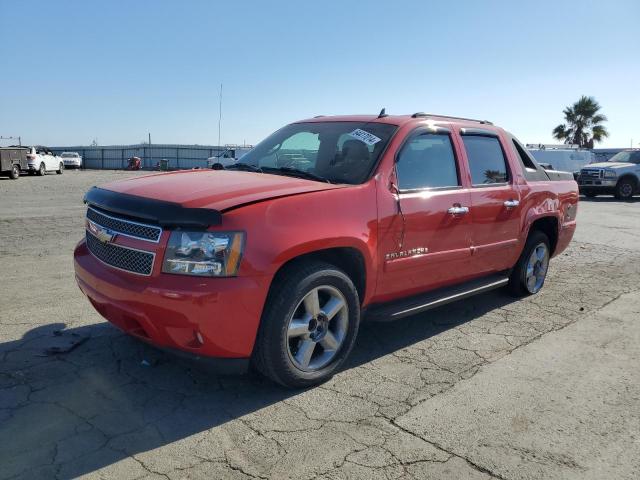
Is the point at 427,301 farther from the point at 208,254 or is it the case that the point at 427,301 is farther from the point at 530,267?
the point at 530,267

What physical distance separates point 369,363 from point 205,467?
1.66 m

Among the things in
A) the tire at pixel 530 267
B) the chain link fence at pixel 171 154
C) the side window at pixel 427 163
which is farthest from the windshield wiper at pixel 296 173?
Answer: the chain link fence at pixel 171 154

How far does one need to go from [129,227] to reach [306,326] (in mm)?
1278

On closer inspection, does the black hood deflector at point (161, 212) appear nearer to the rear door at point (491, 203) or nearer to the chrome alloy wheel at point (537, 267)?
the rear door at point (491, 203)

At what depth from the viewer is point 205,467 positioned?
2580mm

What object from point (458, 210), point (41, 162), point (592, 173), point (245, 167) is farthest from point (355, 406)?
point (41, 162)

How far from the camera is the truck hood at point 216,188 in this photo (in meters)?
3.12

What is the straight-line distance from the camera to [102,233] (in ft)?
11.2

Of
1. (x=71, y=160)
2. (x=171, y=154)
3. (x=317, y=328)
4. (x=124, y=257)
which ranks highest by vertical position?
(x=171, y=154)

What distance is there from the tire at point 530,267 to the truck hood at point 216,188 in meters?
2.95

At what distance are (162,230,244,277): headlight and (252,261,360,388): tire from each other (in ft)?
1.27

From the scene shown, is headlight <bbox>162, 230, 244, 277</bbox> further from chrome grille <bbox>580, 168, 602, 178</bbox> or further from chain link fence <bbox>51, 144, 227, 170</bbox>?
chain link fence <bbox>51, 144, 227, 170</bbox>

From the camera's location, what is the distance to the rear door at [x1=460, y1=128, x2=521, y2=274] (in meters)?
4.71

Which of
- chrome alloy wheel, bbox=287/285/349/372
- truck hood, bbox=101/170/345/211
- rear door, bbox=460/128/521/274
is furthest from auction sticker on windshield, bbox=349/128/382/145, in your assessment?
chrome alloy wheel, bbox=287/285/349/372
